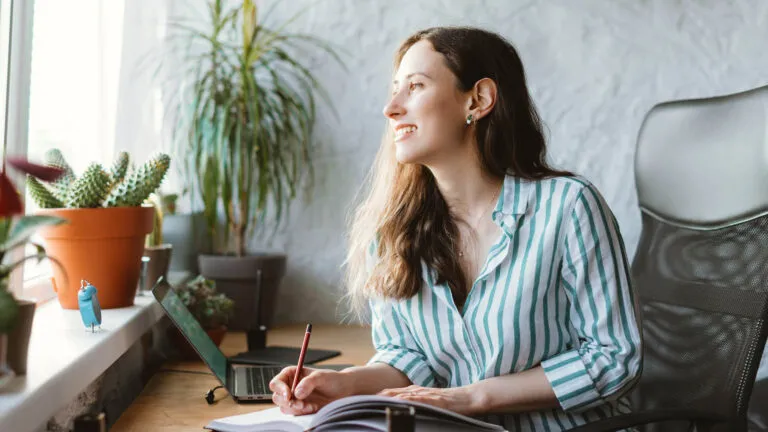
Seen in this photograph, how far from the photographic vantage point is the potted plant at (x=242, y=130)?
259 centimetres

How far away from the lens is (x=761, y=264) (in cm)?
161

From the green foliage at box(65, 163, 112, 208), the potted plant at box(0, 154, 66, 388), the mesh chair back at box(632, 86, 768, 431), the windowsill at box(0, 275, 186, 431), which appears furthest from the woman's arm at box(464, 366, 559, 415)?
the green foliage at box(65, 163, 112, 208)

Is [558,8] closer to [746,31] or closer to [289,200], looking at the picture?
[746,31]

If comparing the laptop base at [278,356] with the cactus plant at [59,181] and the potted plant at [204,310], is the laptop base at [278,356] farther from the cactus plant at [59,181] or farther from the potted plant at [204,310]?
the cactus plant at [59,181]

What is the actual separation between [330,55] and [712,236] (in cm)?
147

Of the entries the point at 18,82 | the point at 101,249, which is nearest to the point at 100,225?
the point at 101,249

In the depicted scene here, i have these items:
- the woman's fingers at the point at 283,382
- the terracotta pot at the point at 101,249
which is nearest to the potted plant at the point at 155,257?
the terracotta pot at the point at 101,249

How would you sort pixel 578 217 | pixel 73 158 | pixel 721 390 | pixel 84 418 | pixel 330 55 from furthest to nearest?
pixel 330 55 → pixel 73 158 → pixel 721 390 → pixel 578 217 → pixel 84 418

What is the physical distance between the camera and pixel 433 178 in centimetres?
168

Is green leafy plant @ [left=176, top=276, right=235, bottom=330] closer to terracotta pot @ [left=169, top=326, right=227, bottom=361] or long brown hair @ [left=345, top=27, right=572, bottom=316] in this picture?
terracotta pot @ [left=169, top=326, right=227, bottom=361]

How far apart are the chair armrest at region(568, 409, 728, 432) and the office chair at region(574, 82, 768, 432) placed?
Answer: 0.32 ft

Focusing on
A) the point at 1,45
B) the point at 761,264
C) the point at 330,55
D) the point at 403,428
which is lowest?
the point at 403,428

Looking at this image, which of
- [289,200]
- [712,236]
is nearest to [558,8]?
[289,200]

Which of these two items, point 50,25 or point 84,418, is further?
point 50,25
